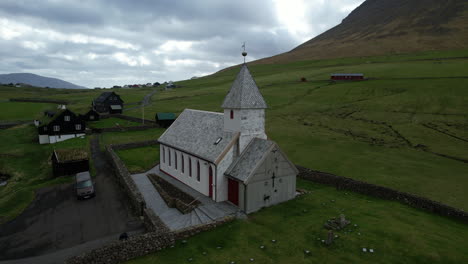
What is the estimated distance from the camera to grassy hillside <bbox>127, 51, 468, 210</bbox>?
34250 millimetres

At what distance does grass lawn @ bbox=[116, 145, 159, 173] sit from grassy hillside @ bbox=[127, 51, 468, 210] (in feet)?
65.5

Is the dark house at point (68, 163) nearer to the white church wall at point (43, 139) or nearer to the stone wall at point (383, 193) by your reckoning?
the white church wall at point (43, 139)

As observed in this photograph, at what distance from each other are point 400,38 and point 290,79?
278ft

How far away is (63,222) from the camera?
83.4 ft

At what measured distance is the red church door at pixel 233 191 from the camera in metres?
26.0

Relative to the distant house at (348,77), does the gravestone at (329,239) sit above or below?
below

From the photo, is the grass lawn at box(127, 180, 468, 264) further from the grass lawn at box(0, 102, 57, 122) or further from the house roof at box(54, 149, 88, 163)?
the grass lawn at box(0, 102, 57, 122)

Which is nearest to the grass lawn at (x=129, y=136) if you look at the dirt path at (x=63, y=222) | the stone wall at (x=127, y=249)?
the dirt path at (x=63, y=222)

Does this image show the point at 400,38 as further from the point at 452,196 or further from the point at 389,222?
the point at 389,222

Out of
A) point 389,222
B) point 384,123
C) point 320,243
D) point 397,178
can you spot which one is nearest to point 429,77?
point 384,123

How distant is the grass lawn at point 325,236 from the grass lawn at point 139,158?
20919mm

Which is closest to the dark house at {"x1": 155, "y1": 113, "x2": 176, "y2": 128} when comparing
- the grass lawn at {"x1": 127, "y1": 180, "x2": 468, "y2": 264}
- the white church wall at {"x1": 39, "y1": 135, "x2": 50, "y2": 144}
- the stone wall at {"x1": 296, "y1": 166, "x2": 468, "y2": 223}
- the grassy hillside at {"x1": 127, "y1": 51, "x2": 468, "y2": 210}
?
the grassy hillside at {"x1": 127, "y1": 51, "x2": 468, "y2": 210}

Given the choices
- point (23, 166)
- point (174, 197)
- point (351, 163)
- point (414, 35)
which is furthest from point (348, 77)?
point (23, 166)

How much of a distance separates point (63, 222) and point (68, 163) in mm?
14766
